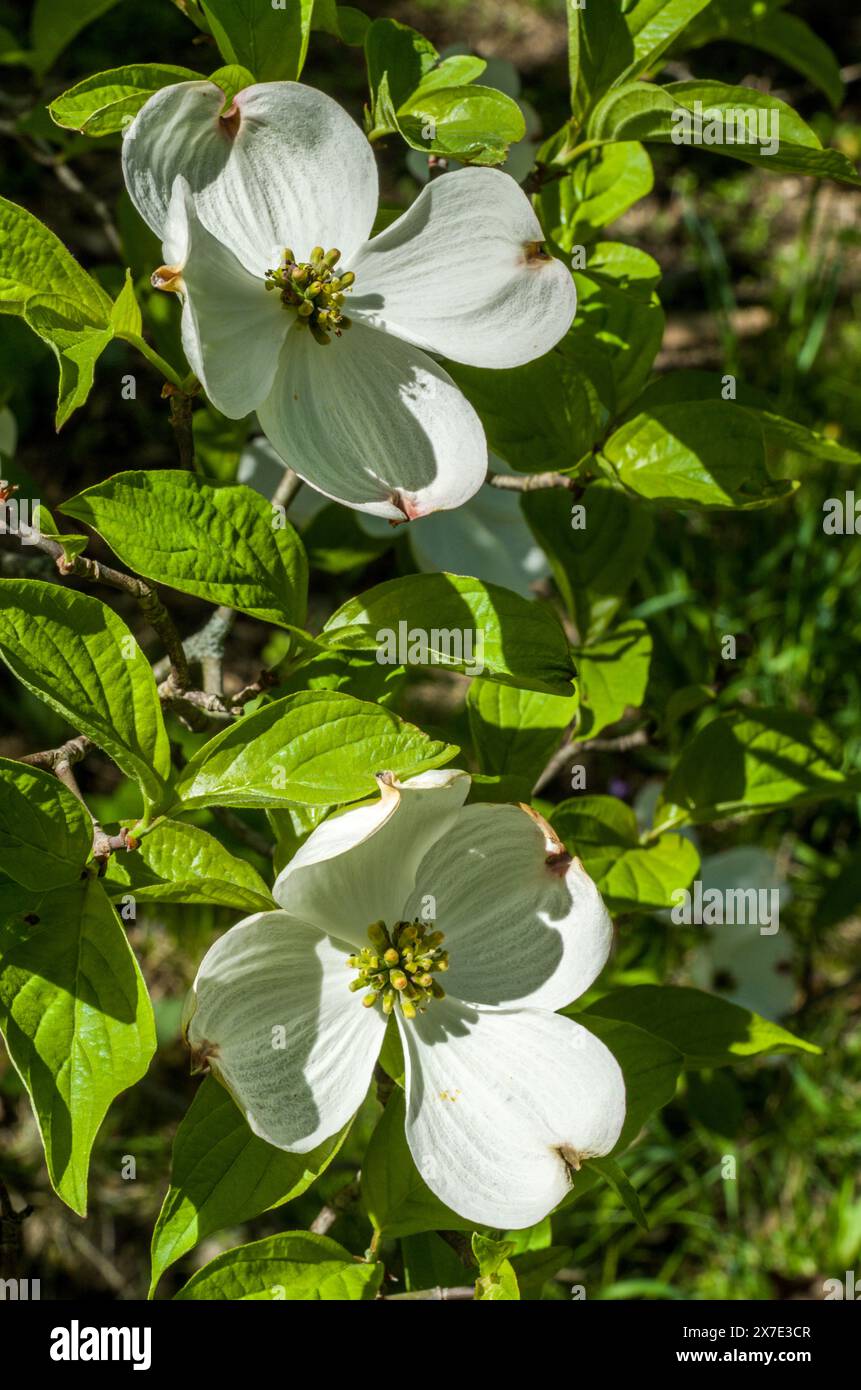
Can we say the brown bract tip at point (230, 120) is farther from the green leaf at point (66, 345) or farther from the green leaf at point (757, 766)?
the green leaf at point (757, 766)

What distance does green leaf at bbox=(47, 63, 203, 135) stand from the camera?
70 centimetres

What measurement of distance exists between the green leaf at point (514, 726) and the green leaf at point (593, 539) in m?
0.14

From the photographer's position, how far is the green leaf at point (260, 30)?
2.41 ft

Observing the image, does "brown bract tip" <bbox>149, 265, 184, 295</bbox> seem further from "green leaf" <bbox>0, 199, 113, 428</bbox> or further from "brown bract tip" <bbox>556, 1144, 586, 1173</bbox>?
"brown bract tip" <bbox>556, 1144, 586, 1173</bbox>

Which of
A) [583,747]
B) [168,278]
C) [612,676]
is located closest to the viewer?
[168,278]

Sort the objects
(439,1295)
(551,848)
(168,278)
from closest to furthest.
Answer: (168,278) < (551,848) < (439,1295)

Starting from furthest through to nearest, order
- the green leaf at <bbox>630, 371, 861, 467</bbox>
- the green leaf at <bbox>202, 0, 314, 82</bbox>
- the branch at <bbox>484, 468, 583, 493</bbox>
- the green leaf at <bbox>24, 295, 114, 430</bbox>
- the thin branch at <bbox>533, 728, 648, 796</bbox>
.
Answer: the thin branch at <bbox>533, 728, 648, 796</bbox> → the branch at <bbox>484, 468, 583, 493</bbox> → the green leaf at <bbox>630, 371, 861, 467</bbox> → the green leaf at <bbox>202, 0, 314, 82</bbox> → the green leaf at <bbox>24, 295, 114, 430</bbox>

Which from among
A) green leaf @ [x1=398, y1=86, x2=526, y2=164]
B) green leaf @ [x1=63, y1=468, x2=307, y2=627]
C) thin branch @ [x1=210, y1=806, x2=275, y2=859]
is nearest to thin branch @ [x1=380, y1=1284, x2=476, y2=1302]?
thin branch @ [x1=210, y1=806, x2=275, y2=859]

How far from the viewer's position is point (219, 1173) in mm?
729

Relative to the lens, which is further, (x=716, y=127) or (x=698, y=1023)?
(x=698, y=1023)

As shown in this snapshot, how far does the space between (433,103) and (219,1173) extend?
2.17 ft

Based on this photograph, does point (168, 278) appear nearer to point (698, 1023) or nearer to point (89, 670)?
point (89, 670)

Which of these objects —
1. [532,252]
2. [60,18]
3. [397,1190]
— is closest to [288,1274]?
[397,1190]

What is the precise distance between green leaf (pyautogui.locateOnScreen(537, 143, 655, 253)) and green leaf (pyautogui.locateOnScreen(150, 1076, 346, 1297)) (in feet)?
2.15
